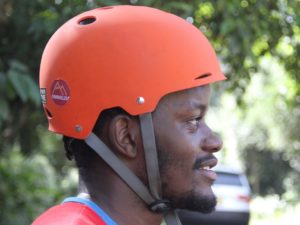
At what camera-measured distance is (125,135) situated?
244 cm

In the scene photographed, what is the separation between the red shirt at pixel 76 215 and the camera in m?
2.25

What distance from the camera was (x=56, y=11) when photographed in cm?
477

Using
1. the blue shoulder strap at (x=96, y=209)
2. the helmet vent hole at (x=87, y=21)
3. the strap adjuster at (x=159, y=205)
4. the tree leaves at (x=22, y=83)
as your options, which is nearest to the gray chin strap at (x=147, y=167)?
the strap adjuster at (x=159, y=205)

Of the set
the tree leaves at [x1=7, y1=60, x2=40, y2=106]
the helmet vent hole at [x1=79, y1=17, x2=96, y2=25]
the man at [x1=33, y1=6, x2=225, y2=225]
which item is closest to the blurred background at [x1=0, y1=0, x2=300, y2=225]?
the tree leaves at [x1=7, y1=60, x2=40, y2=106]

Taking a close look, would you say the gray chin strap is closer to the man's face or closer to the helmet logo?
the man's face

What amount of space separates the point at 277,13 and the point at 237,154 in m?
33.6

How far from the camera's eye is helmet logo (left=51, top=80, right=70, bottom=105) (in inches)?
100

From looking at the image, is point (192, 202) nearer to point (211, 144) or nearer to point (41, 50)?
point (211, 144)

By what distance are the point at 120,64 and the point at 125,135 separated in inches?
9.2

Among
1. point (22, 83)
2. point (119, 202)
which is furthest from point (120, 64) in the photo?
point (22, 83)

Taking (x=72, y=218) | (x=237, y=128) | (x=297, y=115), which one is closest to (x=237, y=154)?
(x=237, y=128)

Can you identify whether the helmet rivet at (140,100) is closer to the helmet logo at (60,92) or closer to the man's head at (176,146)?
the man's head at (176,146)

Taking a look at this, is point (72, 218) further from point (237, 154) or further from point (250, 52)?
point (237, 154)

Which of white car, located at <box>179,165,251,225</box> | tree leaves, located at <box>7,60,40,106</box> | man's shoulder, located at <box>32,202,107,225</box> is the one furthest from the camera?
white car, located at <box>179,165,251,225</box>
